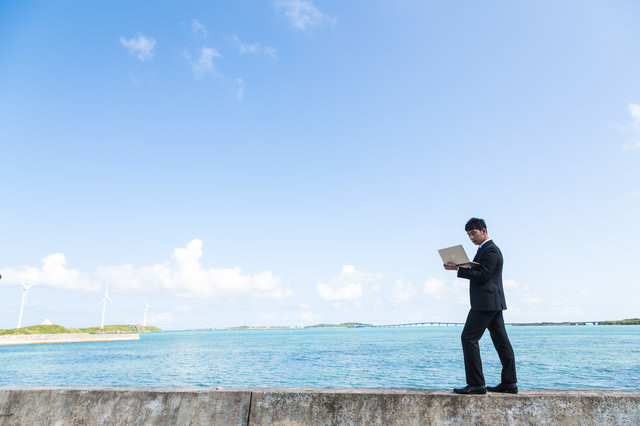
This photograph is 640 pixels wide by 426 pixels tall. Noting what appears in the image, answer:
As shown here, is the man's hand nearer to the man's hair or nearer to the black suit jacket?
the black suit jacket

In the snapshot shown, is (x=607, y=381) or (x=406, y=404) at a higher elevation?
(x=406, y=404)

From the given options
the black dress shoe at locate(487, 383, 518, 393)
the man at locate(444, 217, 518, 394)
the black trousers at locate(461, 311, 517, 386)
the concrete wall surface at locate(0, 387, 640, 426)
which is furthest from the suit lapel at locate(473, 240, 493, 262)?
the concrete wall surface at locate(0, 387, 640, 426)

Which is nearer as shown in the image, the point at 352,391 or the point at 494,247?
the point at 352,391

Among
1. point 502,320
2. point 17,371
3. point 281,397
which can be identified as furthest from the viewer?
point 17,371

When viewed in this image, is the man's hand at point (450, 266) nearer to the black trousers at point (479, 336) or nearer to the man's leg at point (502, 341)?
the black trousers at point (479, 336)

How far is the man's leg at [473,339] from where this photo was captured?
4289 millimetres

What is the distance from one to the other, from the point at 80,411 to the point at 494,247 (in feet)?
16.8

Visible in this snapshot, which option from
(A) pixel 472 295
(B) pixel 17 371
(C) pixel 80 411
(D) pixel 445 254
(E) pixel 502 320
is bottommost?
(B) pixel 17 371

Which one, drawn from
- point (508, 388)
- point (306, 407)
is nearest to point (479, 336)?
point (508, 388)

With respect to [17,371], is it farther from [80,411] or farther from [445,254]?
[445,254]

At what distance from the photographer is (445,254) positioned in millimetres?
4727

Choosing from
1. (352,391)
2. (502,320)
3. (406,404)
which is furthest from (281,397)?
(502,320)

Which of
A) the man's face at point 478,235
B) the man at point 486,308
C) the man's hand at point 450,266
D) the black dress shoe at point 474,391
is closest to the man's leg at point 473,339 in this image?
the man at point 486,308

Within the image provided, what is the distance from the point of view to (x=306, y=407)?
4.02 m
